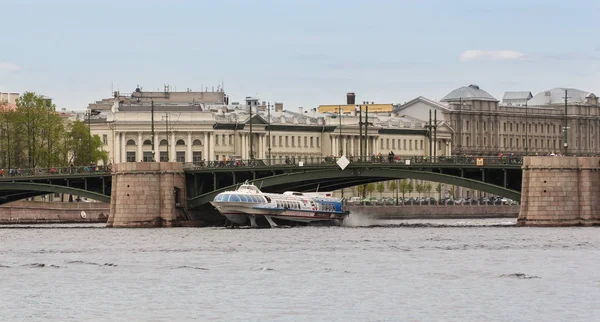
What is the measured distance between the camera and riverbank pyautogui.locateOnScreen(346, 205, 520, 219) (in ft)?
416

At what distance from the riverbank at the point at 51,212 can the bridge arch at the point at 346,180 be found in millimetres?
16638

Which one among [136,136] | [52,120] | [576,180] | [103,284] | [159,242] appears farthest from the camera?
[136,136]

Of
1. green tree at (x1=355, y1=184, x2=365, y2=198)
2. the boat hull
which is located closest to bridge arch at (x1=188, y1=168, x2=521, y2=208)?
the boat hull

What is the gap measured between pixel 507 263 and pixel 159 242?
20.0 metres

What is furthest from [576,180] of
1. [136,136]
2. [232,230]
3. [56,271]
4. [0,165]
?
[136,136]

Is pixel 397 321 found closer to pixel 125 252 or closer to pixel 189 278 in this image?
pixel 189 278

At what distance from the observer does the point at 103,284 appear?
55.9 metres

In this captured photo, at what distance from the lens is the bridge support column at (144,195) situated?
94.8 metres

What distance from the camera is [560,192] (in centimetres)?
8800

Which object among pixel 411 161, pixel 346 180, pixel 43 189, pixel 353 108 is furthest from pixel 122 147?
pixel 411 161

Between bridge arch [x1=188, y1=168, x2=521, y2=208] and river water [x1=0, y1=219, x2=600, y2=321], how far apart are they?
5.38m

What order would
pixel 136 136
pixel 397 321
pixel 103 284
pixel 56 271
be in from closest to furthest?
pixel 397 321, pixel 103 284, pixel 56 271, pixel 136 136

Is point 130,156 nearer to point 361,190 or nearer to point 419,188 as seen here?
point 361,190

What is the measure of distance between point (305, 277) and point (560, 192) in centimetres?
3262
